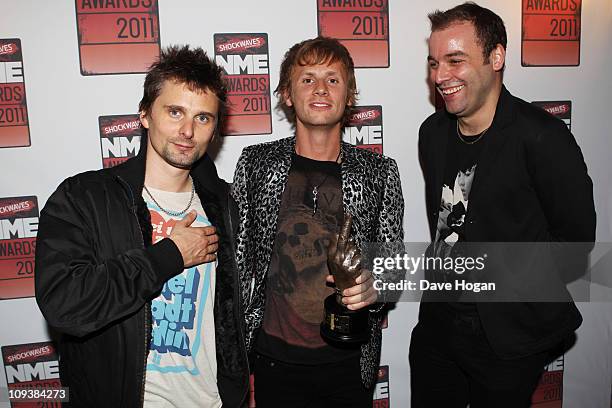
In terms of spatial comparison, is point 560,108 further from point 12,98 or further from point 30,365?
point 30,365

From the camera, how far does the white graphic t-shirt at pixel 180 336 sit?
4.92 feet

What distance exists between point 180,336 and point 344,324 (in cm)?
51

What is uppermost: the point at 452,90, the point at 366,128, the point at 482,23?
the point at 482,23

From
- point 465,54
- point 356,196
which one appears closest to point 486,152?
point 465,54

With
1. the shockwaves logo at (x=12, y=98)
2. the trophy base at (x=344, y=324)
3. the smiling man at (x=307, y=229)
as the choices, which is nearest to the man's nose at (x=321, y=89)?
the smiling man at (x=307, y=229)

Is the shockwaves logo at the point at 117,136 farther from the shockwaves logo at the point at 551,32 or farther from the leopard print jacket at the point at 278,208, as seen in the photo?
the shockwaves logo at the point at 551,32

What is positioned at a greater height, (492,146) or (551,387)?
(492,146)

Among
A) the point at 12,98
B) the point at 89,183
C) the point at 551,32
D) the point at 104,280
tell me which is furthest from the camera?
the point at 551,32

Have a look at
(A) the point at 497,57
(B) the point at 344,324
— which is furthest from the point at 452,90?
(B) the point at 344,324

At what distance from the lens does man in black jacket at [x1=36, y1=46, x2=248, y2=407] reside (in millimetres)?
1350

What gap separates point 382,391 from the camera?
8.72 feet

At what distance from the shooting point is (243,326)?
1.71 metres

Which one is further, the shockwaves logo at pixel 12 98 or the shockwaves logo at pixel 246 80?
the shockwaves logo at pixel 246 80

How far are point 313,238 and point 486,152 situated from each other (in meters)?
0.68
